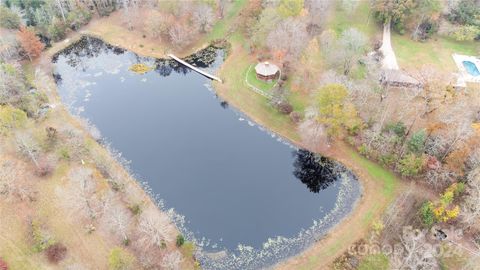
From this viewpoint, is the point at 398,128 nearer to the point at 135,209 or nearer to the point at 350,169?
the point at 350,169

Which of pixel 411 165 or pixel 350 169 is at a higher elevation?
pixel 411 165

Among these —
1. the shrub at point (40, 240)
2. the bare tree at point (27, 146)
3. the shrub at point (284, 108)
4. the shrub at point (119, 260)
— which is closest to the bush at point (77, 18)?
the bare tree at point (27, 146)

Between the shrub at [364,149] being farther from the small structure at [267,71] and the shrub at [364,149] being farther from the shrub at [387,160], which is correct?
the small structure at [267,71]

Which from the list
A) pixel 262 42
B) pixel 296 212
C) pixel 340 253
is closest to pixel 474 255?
pixel 340 253

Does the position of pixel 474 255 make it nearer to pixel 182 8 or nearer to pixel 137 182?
pixel 137 182

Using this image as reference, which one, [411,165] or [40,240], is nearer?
[40,240]

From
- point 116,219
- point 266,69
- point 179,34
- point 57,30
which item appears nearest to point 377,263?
point 116,219
